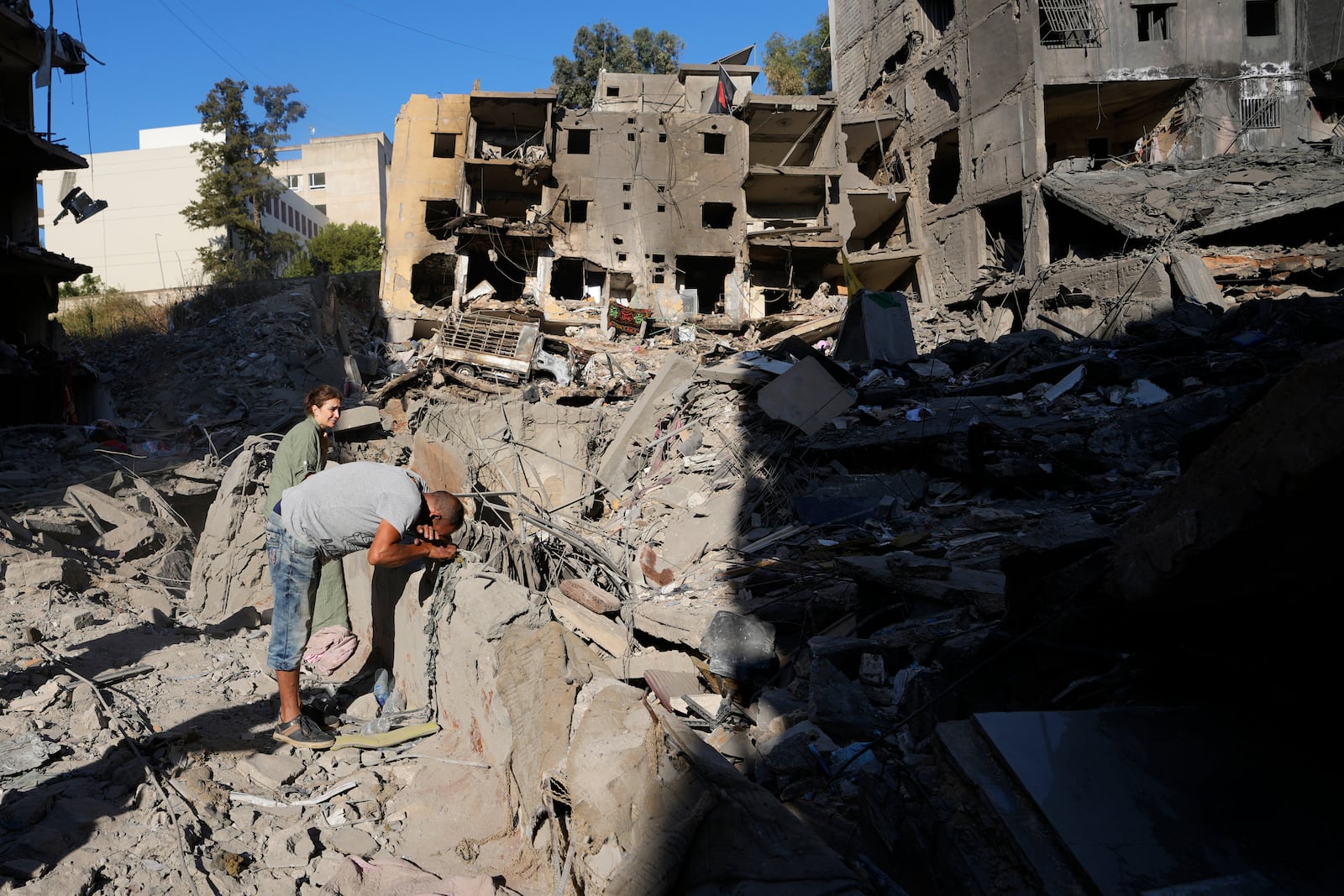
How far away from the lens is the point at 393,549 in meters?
3.74

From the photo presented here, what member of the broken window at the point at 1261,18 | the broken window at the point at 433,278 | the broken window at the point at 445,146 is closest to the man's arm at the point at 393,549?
the broken window at the point at 433,278

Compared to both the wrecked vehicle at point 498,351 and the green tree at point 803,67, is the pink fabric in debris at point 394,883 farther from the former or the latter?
the green tree at point 803,67

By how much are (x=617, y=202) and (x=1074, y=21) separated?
47.7ft

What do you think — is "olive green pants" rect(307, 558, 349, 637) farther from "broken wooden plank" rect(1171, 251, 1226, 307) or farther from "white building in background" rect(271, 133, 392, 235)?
"white building in background" rect(271, 133, 392, 235)

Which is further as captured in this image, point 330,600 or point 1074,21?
point 1074,21

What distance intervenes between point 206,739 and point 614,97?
98.2 ft

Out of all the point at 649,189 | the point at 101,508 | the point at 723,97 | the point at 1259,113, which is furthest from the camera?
the point at 723,97

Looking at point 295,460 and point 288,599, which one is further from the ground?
point 295,460

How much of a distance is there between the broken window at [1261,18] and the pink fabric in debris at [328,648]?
2758 centimetres

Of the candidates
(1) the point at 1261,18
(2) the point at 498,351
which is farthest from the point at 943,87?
(2) the point at 498,351

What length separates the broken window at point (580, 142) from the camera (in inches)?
1112

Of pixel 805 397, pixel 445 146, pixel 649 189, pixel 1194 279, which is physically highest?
pixel 445 146

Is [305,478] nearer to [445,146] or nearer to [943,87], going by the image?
[943,87]

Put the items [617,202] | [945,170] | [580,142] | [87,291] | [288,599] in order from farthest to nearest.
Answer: [87,291] < [580,142] < [617,202] < [945,170] < [288,599]
